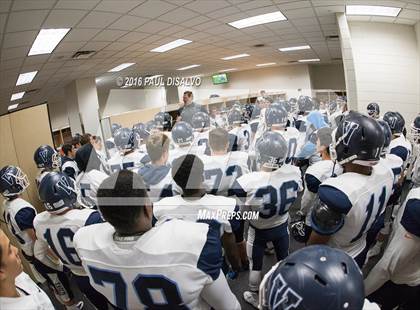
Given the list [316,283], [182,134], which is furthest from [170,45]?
[316,283]

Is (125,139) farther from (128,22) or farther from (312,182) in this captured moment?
(312,182)

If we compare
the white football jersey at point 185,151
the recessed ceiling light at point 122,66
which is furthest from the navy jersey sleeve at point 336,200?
the recessed ceiling light at point 122,66

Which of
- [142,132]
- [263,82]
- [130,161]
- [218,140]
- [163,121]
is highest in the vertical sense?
[263,82]

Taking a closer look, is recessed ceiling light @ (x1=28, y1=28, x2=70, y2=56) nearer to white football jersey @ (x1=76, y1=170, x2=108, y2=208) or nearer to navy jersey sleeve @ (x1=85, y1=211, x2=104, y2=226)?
white football jersey @ (x1=76, y1=170, x2=108, y2=208)

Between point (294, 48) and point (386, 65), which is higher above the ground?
point (294, 48)

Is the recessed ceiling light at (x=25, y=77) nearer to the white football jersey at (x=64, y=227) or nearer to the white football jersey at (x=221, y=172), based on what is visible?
the white football jersey at (x=64, y=227)

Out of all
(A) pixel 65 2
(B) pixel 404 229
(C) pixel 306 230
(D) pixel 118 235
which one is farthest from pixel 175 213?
(A) pixel 65 2

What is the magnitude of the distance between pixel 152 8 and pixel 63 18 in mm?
1164

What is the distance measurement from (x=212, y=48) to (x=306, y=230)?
21.1 ft

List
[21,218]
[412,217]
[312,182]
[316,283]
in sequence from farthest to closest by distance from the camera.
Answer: [312,182], [21,218], [412,217], [316,283]

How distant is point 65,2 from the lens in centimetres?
307

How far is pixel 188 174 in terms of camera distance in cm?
160

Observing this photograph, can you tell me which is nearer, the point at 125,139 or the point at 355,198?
the point at 355,198

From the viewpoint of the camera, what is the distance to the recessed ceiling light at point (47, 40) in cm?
391
